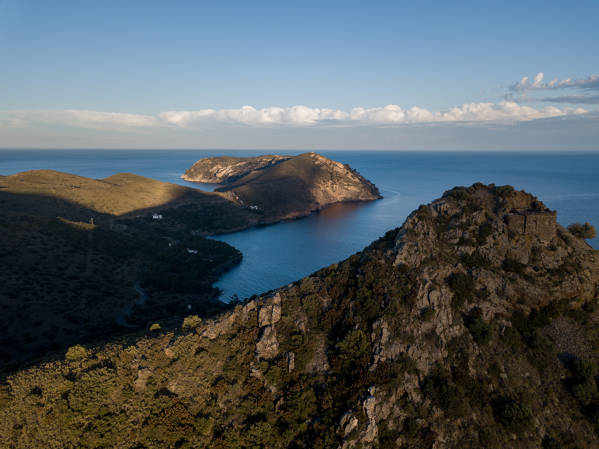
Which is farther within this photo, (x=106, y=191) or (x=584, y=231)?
(x=106, y=191)

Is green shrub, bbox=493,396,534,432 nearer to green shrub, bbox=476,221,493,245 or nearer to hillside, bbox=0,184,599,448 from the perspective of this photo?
hillside, bbox=0,184,599,448

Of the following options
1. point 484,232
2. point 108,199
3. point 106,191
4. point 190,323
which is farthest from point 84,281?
point 106,191

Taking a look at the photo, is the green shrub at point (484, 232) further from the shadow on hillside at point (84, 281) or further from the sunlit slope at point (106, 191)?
the sunlit slope at point (106, 191)

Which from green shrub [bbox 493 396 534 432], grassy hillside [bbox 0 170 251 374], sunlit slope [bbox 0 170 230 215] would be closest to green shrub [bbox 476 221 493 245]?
green shrub [bbox 493 396 534 432]

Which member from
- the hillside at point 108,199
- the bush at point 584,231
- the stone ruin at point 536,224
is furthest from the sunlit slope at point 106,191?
the bush at point 584,231

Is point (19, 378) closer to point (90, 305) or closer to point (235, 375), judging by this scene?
point (235, 375)

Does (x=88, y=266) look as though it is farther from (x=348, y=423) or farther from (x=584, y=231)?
(x=584, y=231)
